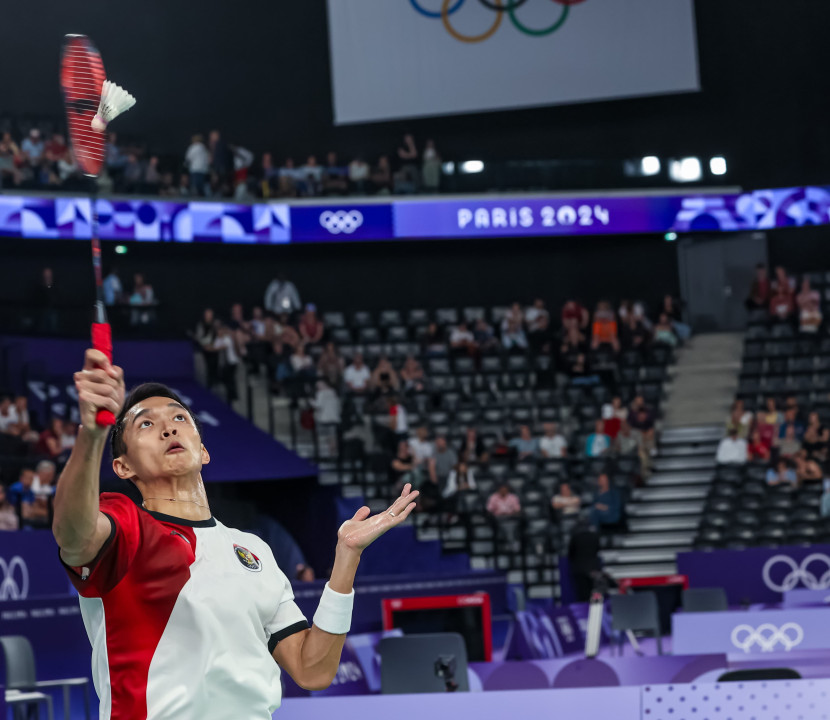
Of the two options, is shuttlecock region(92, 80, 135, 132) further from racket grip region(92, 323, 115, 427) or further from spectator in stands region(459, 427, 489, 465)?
spectator in stands region(459, 427, 489, 465)

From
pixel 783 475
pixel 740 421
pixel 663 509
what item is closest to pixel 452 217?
pixel 740 421

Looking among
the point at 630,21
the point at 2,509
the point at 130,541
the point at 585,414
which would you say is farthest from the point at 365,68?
the point at 130,541

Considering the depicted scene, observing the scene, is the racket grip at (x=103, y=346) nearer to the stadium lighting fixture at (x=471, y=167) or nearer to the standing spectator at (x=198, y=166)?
the standing spectator at (x=198, y=166)

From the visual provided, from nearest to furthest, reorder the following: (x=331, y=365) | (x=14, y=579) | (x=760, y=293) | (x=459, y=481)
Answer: (x=14, y=579) → (x=459, y=481) → (x=331, y=365) → (x=760, y=293)

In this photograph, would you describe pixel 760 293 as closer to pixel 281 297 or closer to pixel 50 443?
pixel 281 297

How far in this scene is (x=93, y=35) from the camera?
24875mm

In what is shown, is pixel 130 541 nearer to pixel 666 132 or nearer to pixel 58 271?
pixel 58 271

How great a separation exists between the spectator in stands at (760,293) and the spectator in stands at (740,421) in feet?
13.7

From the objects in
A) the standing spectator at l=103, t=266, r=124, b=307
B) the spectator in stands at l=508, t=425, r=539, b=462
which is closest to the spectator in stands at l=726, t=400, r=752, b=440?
the spectator in stands at l=508, t=425, r=539, b=462

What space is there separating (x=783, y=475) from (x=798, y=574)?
9.52 feet

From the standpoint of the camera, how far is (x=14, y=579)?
1116 cm

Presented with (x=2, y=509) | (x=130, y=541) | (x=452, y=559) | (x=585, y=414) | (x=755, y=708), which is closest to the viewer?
(x=130, y=541)

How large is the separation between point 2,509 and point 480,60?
48.0 ft

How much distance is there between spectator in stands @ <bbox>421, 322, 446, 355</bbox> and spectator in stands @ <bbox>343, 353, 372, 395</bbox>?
161cm
